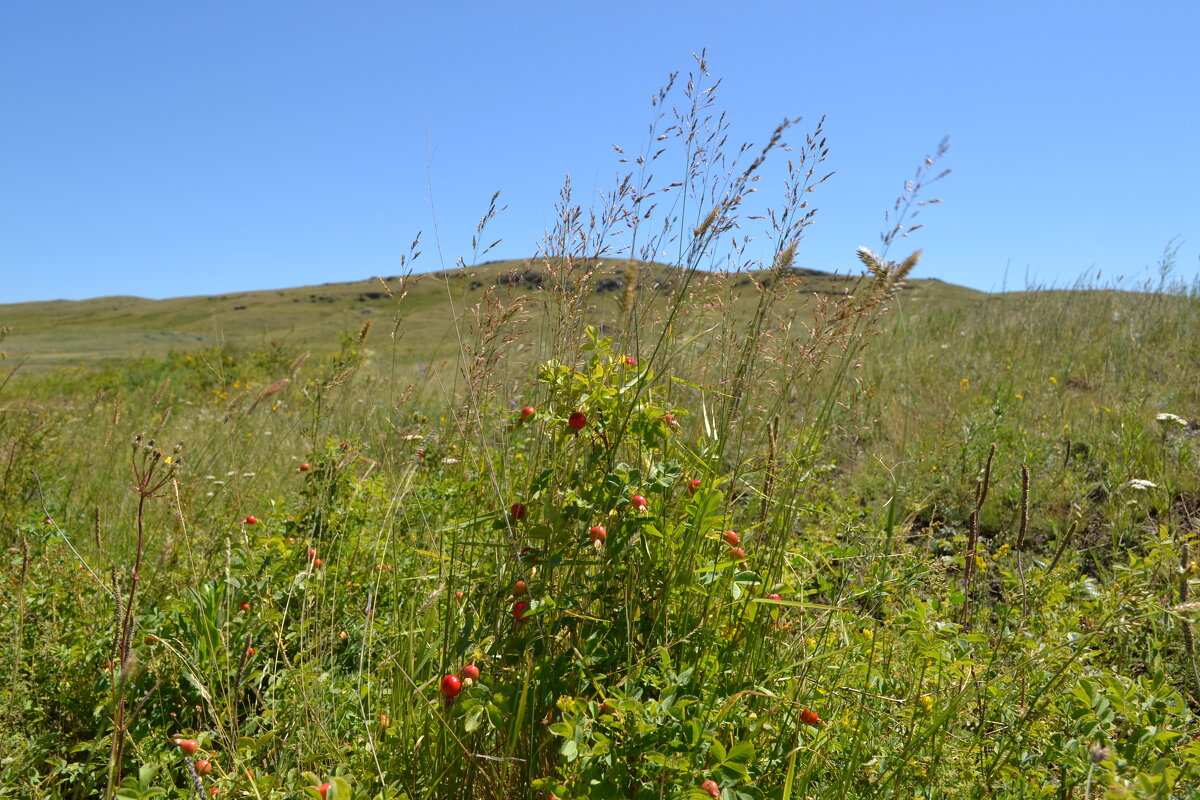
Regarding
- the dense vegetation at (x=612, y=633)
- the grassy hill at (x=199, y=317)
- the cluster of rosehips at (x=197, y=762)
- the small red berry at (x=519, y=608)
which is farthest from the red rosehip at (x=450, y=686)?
the grassy hill at (x=199, y=317)

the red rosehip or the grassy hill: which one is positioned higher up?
the grassy hill

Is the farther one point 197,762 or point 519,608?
point 197,762

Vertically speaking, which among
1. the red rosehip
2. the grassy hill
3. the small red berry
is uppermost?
the grassy hill

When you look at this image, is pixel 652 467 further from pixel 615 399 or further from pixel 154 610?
pixel 154 610

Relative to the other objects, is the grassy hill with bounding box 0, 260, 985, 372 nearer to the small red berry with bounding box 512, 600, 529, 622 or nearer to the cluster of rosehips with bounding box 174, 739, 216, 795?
the cluster of rosehips with bounding box 174, 739, 216, 795

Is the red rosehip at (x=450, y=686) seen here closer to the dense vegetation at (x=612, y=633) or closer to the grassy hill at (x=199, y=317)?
the dense vegetation at (x=612, y=633)

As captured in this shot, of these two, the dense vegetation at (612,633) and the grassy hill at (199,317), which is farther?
the grassy hill at (199,317)

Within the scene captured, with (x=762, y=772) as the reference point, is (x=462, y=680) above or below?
above

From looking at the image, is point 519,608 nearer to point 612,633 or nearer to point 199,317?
point 612,633

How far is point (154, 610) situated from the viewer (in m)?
2.18

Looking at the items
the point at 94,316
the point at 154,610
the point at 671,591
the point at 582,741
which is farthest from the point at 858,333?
the point at 94,316

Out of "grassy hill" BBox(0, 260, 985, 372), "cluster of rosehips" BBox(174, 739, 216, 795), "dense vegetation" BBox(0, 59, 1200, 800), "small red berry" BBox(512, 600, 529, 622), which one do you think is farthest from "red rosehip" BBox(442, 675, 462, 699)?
"grassy hill" BBox(0, 260, 985, 372)

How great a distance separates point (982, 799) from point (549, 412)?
1.20m

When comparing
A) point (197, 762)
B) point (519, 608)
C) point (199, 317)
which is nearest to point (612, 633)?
point (519, 608)
